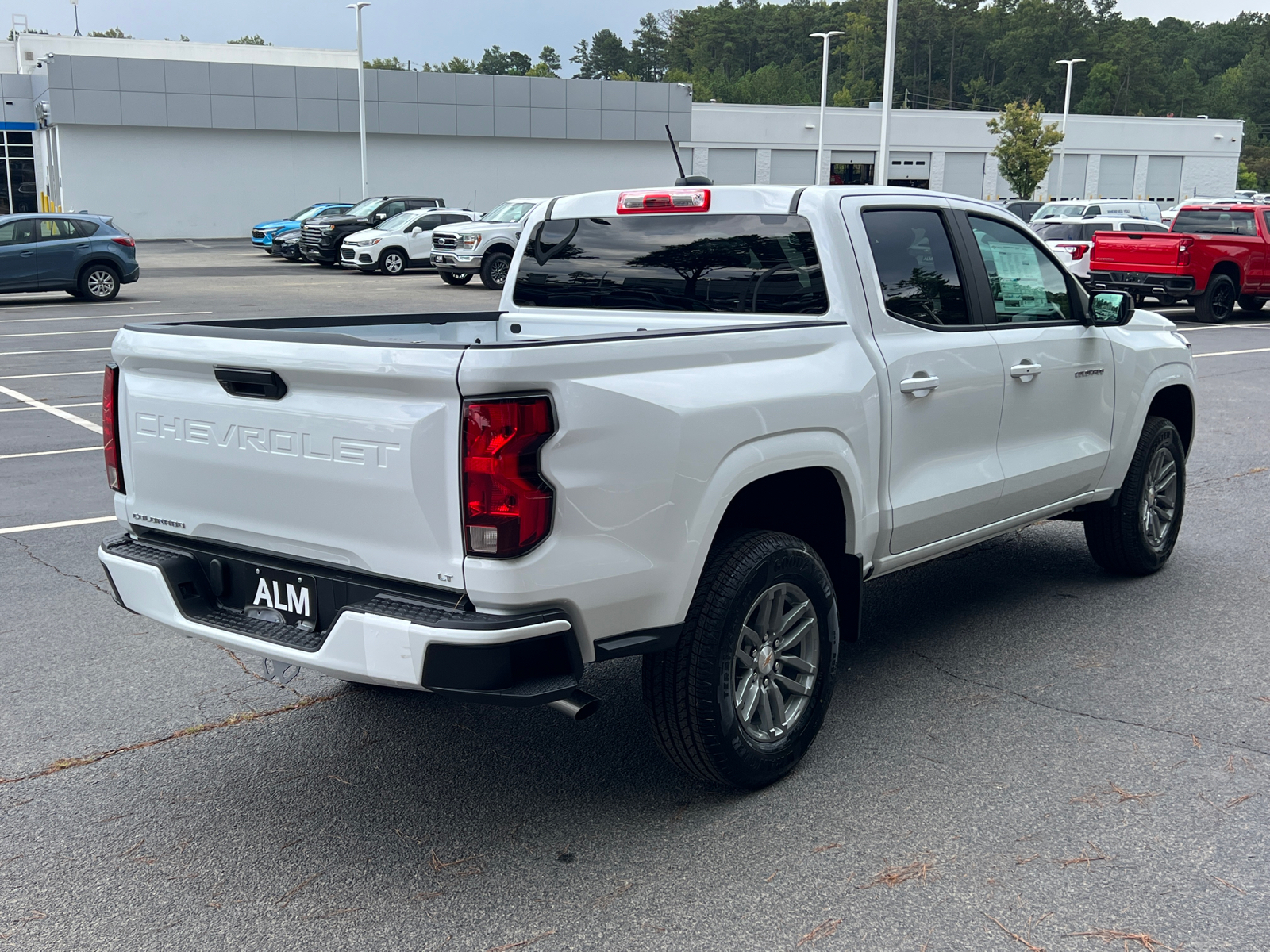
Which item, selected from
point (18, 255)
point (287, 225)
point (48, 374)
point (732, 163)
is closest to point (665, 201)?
point (48, 374)

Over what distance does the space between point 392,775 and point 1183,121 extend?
241 ft

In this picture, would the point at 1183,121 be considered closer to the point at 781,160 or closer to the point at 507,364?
the point at 781,160

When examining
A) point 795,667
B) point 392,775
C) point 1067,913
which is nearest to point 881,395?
point 795,667

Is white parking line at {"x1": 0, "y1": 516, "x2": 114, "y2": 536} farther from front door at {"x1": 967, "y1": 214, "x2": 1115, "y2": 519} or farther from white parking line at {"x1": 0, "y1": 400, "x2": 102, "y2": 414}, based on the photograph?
front door at {"x1": 967, "y1": 214, "x2": 1115, "y2": 519}

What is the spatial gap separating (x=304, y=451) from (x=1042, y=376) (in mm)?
3164

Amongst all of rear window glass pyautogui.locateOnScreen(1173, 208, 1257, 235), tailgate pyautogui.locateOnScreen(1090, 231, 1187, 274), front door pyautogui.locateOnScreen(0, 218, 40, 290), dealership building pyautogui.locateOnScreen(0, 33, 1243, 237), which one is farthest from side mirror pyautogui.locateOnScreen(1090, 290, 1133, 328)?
dealership building pyautogui.locateOnScreen(0, 33, 1243, 237)

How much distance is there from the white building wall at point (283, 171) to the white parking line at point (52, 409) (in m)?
39.3

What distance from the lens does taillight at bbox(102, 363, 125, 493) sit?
380cm

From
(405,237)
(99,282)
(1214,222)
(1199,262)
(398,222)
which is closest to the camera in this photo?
(1199,262)

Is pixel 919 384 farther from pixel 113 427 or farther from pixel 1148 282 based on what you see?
pixel 1148 282

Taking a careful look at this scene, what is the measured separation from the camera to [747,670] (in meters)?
3.73

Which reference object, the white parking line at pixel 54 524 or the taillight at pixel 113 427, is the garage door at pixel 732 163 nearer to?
the white parking line at pixel 54 524

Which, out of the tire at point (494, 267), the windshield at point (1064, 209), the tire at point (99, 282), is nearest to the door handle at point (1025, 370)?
the tire at point (99, 282)

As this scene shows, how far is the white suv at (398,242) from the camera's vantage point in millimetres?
30734
